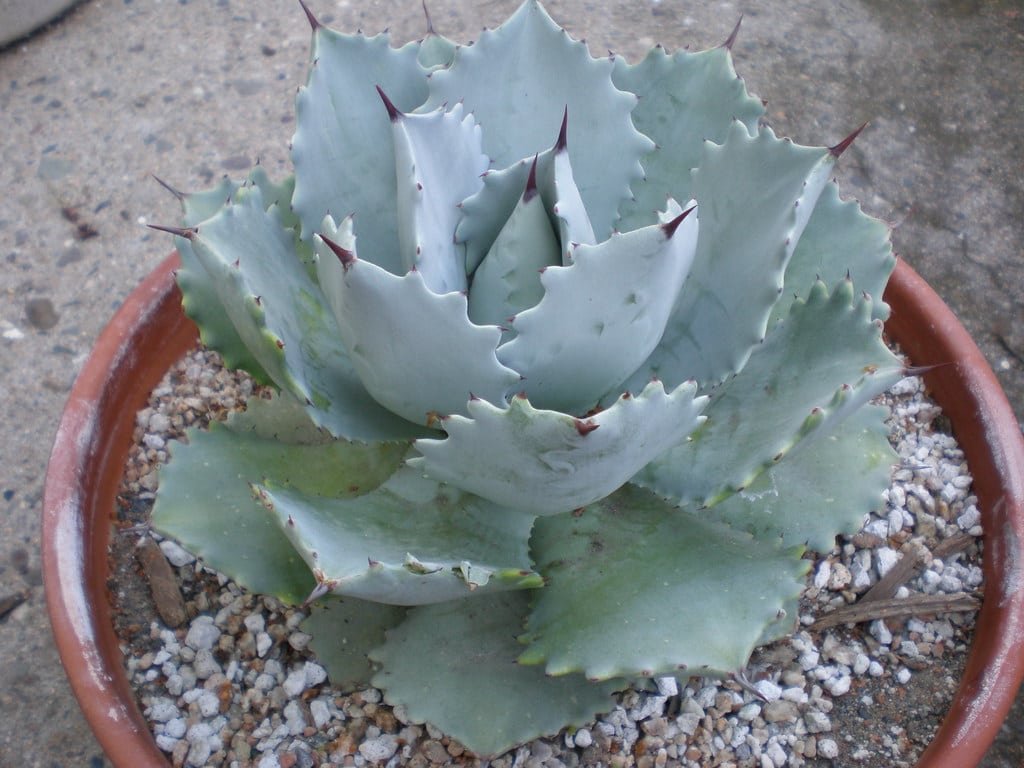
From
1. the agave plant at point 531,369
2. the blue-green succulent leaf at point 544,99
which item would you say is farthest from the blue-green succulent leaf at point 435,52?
the blue-green succulent leaf at point 544,99

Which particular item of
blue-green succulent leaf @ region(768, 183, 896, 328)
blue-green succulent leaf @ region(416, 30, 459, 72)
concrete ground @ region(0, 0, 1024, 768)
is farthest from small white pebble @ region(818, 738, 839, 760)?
concrete ground @ region(0, 0, 1024, 768)

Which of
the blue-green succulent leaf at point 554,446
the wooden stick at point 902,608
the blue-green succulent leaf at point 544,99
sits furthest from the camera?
the wooden stick at point 902,608

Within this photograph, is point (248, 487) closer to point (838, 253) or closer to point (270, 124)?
point (838, 253)

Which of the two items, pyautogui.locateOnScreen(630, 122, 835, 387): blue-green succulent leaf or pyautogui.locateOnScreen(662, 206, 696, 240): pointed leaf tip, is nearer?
pyautogui.locateOnScreen(662, 206, 696, 240): pointed leaf tip

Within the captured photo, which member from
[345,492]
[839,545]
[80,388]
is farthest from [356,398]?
[839,545]

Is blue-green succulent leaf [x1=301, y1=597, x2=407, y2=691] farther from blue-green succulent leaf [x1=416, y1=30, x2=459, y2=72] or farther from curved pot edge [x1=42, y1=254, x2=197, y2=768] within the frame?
blue-green succulent leaf [x1=416, y1=30, x2=459, y2=72]

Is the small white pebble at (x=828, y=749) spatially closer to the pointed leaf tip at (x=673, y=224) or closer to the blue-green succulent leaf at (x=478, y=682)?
the blue-green succulent leaf at (x=478, y=682)
